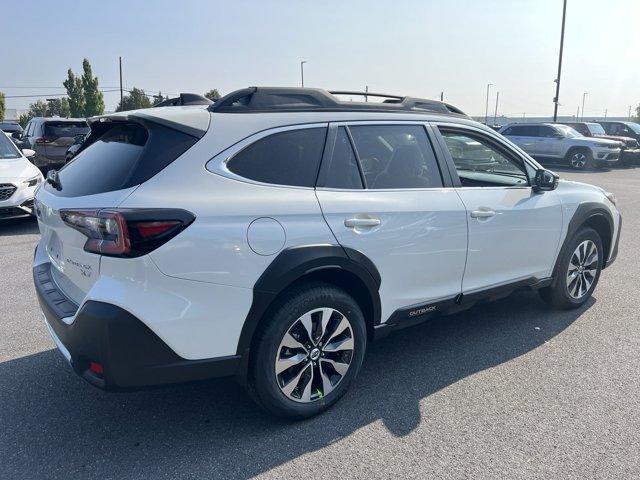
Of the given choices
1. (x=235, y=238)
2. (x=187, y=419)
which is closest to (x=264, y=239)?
(x=235, y=238)

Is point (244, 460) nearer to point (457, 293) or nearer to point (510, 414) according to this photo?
point (510, 414)

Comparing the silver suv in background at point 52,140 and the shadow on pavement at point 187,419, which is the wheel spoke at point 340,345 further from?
the silver suv in background at point 52,140

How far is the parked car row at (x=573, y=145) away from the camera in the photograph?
20812 mm

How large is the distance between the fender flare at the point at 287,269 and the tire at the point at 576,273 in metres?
2.49

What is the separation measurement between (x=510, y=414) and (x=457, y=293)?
0.92m

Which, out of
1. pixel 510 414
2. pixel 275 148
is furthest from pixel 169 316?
pixel 510 414

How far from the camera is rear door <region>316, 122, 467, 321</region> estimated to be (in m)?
3.14

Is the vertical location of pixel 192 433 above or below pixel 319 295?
below

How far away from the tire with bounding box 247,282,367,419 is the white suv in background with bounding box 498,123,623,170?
20543 mm

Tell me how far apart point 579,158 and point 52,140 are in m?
18.5

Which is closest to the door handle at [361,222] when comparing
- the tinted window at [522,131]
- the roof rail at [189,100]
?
the roof rail at [189,100]

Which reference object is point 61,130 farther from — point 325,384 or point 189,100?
point 325,384

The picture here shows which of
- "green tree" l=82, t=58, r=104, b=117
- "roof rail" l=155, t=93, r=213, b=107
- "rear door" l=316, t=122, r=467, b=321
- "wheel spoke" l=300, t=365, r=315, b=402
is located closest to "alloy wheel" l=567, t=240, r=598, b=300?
"rear door" l=316, t=122, r=467, b=321

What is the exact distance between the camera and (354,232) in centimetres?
310
